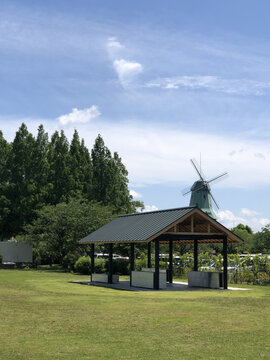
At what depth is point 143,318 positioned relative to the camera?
14.4 meters

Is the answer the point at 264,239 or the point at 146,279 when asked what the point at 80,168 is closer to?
the point at 264,239

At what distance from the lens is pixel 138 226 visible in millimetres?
28750

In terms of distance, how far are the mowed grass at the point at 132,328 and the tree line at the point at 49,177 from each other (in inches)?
1405

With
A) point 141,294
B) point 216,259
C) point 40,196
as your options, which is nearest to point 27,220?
point 40,196

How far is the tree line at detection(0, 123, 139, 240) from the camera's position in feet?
187

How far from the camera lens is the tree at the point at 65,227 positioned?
45156 millimetres

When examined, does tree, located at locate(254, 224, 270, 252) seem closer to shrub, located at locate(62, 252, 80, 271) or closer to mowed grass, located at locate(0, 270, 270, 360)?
shrub, located at locate(62, 252, 80, 271)

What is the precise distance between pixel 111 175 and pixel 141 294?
44.6 metres

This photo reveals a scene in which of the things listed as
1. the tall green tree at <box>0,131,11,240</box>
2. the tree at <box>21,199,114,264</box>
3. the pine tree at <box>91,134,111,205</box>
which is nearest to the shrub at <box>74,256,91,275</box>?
the tree at <box>21,199,114,264</box>

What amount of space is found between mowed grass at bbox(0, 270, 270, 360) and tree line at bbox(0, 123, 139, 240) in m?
35.7

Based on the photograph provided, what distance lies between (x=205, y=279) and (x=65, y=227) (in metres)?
21.2

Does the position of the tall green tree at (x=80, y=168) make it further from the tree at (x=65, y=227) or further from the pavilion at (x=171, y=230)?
the pavilion at (x=171, y=230)

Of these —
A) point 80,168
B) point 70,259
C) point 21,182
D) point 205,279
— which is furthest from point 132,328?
point 80,168

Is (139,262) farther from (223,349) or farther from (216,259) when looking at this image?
(223,349)
